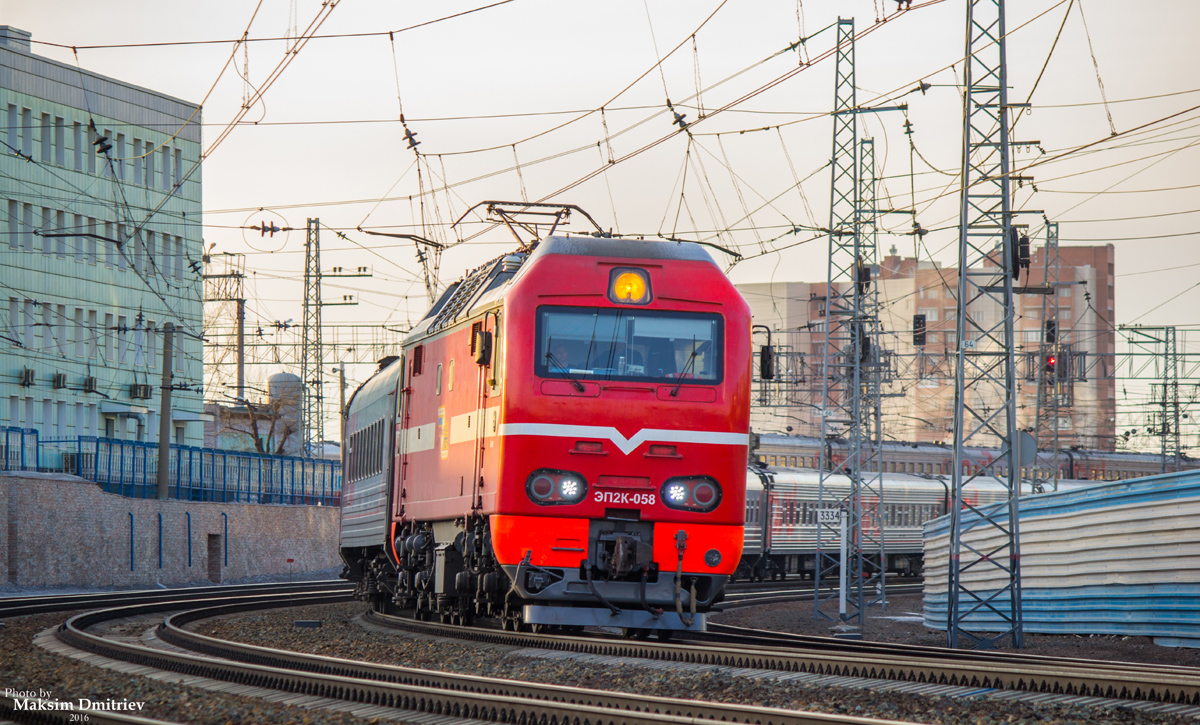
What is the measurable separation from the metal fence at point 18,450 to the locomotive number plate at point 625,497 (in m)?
28.9

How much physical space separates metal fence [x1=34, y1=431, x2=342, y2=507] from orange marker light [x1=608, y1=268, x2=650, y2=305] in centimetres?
2514

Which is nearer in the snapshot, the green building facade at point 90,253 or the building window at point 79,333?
the green building facade at point 90,253

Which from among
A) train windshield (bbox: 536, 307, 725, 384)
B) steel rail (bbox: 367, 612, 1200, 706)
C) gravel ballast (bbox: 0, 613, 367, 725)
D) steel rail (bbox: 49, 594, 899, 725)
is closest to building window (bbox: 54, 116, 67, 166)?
gravel ballast (bbox: 0, 613, 367, 725)

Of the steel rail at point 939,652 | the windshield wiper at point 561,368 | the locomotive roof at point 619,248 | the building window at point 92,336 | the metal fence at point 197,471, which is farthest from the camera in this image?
the building window at point 92,336

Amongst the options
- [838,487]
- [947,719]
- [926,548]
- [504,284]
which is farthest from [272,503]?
[947,719]

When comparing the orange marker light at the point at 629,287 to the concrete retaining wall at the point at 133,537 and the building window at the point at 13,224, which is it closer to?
the concrete retaining wall at the point at 133,537

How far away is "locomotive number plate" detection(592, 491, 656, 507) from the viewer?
13.0 metres

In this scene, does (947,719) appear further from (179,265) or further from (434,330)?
(179,265)

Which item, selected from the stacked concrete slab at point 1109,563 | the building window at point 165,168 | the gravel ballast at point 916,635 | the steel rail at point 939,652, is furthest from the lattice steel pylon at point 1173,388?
the building window at point 165,168

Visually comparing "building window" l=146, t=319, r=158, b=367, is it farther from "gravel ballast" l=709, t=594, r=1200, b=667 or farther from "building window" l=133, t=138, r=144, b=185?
"gravel ballast" l=709, t=594, r=1200, b=667

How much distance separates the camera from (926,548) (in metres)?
24.5

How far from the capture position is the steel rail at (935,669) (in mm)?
9281

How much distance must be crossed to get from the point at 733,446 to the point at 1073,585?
8349mm

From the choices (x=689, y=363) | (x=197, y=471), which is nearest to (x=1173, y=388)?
(x=197, y=471)
